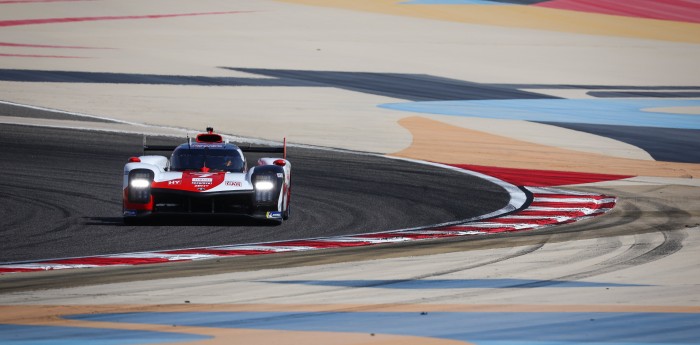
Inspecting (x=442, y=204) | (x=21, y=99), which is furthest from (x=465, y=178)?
(x=21, y=99)

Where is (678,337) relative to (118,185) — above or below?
above

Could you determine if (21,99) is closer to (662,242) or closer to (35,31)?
(35,31)

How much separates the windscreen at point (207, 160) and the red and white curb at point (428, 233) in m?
2.44

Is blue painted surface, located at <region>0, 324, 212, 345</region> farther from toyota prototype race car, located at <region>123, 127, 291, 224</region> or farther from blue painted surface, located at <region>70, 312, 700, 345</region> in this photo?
toyota prototype race car, located at <region>123, 127, 291, 224</region>

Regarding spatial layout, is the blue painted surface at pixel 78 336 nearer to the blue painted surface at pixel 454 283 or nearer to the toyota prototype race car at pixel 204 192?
the blue painted surface at pixel 454 283

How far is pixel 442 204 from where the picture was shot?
62.1 feet

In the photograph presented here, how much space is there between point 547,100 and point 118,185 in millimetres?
19046

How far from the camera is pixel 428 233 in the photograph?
1606cm

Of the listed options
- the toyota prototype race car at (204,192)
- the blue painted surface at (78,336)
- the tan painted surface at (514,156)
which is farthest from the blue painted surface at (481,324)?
the tan painted surface at (514,156)

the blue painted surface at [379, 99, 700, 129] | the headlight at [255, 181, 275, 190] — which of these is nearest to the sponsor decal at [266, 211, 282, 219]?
the headlight at [255, 181, 275, 190]

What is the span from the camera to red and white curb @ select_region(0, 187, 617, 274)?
43.8 ft

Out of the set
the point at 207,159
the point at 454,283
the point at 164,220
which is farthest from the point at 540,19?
the point at 454,283

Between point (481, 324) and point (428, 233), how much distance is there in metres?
6.04

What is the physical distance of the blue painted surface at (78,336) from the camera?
9.18 meters
